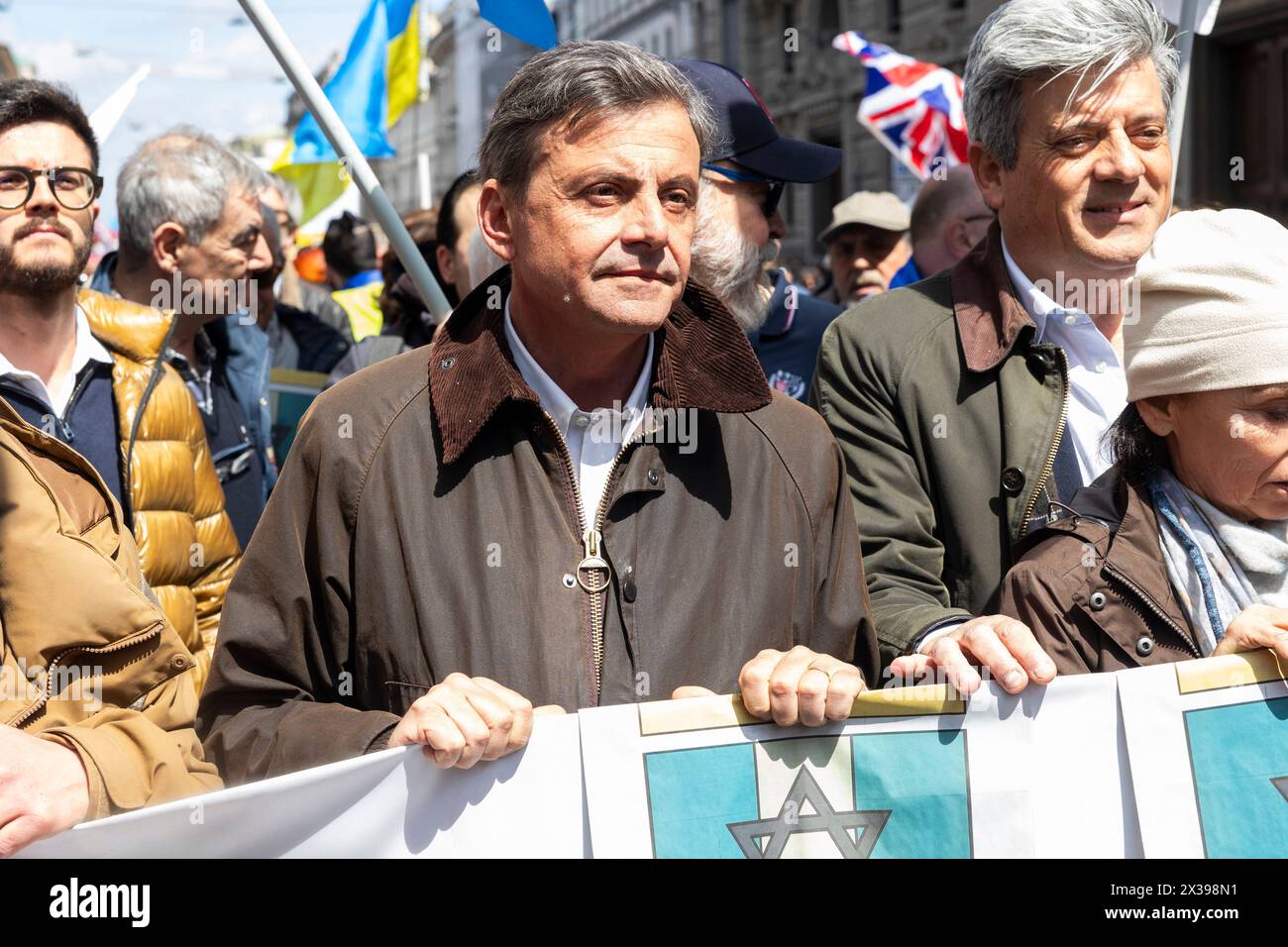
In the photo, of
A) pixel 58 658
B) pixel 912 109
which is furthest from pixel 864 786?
pixel 912 109

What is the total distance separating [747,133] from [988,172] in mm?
970

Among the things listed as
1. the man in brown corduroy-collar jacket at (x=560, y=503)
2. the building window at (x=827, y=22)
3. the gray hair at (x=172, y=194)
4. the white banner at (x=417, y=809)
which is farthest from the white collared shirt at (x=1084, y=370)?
the building window at (x=827, y=22)

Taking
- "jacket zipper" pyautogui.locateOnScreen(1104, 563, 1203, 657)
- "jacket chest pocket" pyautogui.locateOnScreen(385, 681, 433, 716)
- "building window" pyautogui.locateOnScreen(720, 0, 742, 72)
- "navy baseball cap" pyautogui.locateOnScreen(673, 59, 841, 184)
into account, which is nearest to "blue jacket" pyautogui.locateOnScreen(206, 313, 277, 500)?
"navy baseball cap" pyautogui.locateOnScreen(673, 59, 841, 184)

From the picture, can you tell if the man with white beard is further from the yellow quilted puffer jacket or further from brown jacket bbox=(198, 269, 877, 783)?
brown jacket bbox=(198, 269, 877, 783)

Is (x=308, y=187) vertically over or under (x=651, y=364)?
over

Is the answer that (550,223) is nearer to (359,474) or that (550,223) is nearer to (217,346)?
(359,474)

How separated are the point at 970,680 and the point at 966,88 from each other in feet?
5.29

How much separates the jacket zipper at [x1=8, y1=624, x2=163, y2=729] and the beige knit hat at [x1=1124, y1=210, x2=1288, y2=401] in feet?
5.87

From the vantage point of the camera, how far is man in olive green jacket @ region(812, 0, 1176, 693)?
3.10 m

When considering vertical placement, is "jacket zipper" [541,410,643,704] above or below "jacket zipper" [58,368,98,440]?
below

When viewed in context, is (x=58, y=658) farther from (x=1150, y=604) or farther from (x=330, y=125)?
(x=330, y=125)

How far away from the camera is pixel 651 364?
2.77 m

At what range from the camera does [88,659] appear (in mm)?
2477
